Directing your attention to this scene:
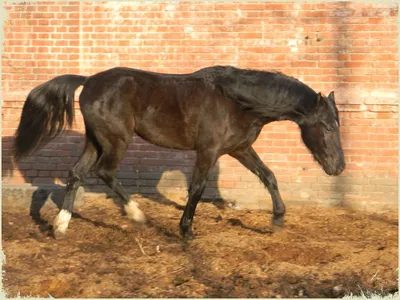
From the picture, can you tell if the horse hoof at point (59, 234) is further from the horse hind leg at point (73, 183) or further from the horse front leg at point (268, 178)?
the horse front leg at point (268, 178)

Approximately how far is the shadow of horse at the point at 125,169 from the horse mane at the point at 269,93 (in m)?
1.97

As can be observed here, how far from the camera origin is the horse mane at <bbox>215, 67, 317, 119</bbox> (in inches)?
191

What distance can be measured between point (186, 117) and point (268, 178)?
116cm

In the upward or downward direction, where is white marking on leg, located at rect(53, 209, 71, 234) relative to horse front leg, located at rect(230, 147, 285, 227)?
downward

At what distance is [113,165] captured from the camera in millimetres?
5191

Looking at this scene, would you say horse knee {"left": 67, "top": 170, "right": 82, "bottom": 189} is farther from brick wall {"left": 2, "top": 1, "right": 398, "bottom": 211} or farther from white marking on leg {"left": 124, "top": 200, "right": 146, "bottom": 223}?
brick wall {"left": 2, "top": 1, "right": 398, "bottom": 211}

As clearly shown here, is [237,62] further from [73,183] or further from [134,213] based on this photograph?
[73,183]

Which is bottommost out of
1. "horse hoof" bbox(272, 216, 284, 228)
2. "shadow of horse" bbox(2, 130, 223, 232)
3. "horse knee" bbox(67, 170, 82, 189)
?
"shadow of horse" bbox(2, 130, 223, 232)

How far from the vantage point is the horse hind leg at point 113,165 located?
16.9ft

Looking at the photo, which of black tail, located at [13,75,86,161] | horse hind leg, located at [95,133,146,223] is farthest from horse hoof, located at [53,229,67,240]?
black tail, located at [13,75,86,161]

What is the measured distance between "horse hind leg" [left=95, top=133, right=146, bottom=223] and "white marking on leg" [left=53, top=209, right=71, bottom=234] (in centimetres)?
55

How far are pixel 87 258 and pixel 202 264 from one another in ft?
3.53

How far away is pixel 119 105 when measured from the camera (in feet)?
16.8

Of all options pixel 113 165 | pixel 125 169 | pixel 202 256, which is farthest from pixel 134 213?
pixel 125 169
